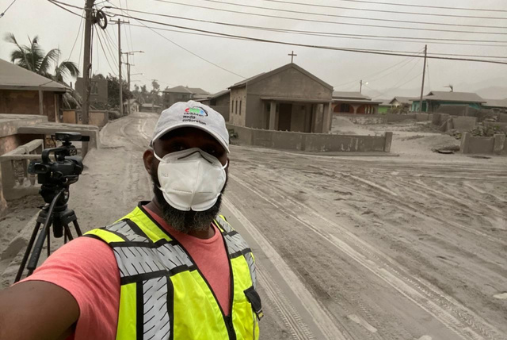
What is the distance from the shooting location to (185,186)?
1.58m

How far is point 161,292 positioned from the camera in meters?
1.19

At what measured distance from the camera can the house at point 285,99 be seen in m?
26.5

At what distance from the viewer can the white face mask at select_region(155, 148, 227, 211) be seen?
158 centimetres

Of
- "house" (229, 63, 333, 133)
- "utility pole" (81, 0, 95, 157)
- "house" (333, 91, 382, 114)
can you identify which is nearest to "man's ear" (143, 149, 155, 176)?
"utility pole" (81, 0, 95, 157)

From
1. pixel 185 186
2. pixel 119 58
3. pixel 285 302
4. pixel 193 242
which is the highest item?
pixel 119 58

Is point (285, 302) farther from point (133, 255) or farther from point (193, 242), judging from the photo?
point (133, 255)

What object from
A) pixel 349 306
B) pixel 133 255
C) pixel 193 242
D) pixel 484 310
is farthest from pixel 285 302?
pixel 133 255

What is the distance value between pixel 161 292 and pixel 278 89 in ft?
87.4

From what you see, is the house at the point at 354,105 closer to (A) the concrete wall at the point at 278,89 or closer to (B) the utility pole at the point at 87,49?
(A) the concrete wall at the point at 278,89

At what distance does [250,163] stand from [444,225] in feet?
27.7

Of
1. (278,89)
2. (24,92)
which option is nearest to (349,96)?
(278,89)

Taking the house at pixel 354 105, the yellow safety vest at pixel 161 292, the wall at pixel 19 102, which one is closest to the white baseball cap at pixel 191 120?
the yellow safety vest at pixel 161 292

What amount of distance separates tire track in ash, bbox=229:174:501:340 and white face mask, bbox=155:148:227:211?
3.59 metres

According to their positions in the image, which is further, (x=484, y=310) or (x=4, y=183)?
(x=4, y=183)
